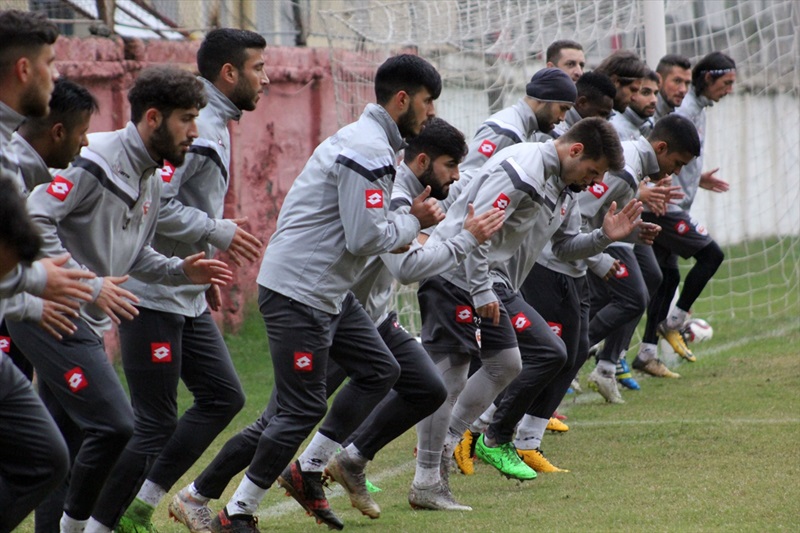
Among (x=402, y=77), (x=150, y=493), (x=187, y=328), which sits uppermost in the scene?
(x=402, y=77)

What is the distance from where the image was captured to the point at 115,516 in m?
5.10

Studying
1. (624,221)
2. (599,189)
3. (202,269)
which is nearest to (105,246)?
(202,269)

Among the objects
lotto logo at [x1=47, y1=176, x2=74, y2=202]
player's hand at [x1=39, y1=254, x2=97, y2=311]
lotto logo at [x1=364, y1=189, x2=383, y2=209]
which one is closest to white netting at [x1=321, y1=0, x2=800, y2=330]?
lotto logo at [x1=364, y1=189, x2=383, y2=209]

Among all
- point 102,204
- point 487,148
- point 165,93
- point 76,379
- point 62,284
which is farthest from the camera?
point 487,148

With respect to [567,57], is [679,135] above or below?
below

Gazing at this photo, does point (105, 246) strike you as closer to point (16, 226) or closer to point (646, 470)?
point (16, 226)

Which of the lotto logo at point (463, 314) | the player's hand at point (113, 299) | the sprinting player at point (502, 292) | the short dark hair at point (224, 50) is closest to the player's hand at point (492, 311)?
the sprinting player at point (502, 292)

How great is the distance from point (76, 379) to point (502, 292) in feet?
9.02

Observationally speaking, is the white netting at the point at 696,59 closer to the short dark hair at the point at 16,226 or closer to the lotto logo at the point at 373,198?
the lotto logo at the point at 373,198

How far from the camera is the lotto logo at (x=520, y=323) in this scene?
6.83 metres

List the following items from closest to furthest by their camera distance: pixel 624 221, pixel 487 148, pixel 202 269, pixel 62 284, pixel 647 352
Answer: pixel 62 284 < pixel 202 269 < pixel 624 221 < pixel 487 148 < pixel 647 352

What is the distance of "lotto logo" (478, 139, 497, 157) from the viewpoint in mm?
7496

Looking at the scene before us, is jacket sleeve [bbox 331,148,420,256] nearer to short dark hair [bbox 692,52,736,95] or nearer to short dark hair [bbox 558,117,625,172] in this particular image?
short dark hair [bbox 558,117,625,172]

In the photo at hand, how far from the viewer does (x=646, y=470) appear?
6.84 m
